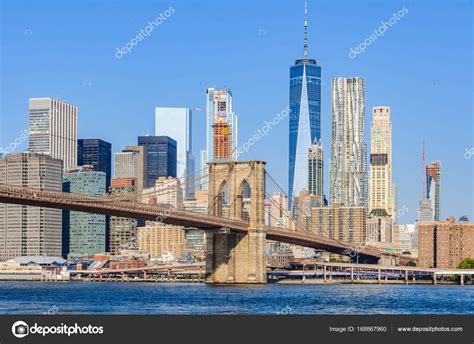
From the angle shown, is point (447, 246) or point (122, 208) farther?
point (447, 246)

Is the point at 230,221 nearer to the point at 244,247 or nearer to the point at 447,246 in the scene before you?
the point at 244,247

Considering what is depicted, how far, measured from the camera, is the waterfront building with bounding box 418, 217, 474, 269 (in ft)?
577

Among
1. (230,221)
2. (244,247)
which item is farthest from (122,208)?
(244,247)

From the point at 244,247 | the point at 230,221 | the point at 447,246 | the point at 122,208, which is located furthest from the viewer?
the point at 447,246

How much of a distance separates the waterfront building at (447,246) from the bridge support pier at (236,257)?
286 feet

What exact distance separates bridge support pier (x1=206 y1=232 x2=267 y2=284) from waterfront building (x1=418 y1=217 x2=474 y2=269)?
87175 millimetres

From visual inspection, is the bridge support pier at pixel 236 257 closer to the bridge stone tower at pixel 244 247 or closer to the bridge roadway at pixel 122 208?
the bridge stone tower at pixel 244 247

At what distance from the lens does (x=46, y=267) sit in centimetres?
17850

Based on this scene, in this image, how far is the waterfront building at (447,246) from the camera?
175875 mm

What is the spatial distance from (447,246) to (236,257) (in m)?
90.7

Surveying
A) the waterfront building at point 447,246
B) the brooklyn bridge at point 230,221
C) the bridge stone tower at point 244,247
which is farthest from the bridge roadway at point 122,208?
the waterfront building at point 447,246

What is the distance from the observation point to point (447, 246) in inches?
6993

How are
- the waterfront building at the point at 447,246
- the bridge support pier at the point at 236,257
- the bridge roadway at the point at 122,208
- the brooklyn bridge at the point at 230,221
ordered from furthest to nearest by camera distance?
the waterfront building at the point at 447,246 → the bridge support pier at the point at 236,257 → the brooklyn bridge at the point at 230,221 → the bridge roadway at the point at 122,208
